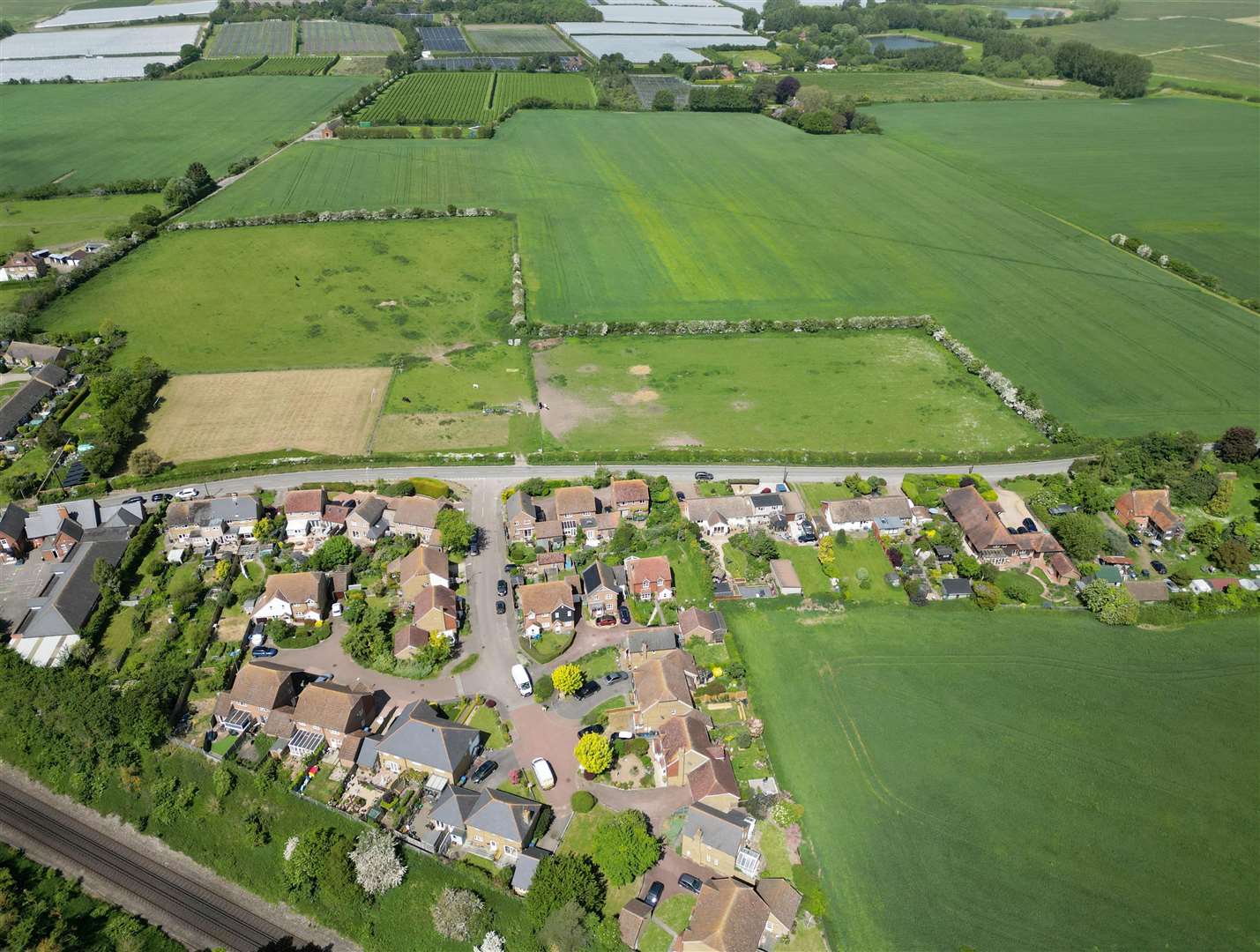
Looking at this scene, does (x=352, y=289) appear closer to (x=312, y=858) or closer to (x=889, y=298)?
(x=889, y=298)

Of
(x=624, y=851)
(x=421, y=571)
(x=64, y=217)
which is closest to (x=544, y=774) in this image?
(x=624, y=851)

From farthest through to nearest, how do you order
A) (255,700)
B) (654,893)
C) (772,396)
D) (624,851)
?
(772,396) < (255,700) < (654,893) < (624,851)

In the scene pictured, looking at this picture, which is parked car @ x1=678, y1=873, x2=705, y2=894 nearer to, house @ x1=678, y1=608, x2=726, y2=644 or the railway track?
house @ x1=678, y1=608, x2=726, y2=644

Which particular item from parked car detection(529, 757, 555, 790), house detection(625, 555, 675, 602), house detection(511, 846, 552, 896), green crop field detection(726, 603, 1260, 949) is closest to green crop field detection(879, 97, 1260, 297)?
green crop field detection(726, 603, 1260, 949)

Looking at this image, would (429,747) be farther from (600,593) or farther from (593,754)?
(600,593)

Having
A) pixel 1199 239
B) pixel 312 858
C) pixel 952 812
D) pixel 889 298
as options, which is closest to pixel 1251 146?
pixel 1199 239
